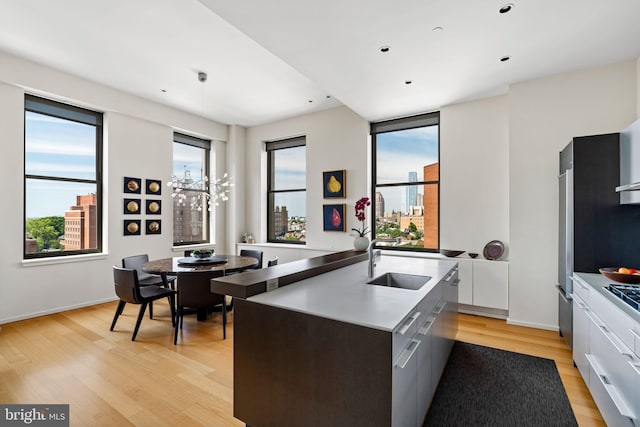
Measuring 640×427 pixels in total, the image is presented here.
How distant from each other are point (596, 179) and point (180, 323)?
14.0 ft

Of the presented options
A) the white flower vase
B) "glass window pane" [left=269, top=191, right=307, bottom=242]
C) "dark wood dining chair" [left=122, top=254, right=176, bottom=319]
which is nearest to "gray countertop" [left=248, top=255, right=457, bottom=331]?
the white flower vase

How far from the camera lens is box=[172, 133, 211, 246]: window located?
5.70m

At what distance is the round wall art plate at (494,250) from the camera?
155 inches

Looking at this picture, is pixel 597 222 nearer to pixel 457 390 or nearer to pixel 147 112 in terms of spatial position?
pixel 457 390

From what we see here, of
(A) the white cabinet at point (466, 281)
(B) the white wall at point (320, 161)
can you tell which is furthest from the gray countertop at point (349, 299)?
(B) the white wall at point (320, 161)

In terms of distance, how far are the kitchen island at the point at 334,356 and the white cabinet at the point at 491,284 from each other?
2.36 m

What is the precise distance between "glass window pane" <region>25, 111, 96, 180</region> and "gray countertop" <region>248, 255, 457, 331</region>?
432 centimetres

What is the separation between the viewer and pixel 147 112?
5031mm

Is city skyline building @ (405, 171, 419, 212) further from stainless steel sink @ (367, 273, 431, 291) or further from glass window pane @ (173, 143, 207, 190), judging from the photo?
glass window pane @ (173, 143, 207, 190)

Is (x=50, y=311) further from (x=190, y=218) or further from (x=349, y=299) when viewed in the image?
(x=349, y=299)

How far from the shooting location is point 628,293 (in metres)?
1.86

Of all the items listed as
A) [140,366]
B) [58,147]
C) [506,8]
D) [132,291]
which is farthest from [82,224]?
[506,8]

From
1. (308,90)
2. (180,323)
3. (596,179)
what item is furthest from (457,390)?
(308,90)

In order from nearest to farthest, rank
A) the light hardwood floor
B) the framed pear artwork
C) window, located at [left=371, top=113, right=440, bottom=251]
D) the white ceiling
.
→ the light hardwood floor < the white ceiling < window, located at [left=371, top=113, right=440, bottom=251] < the framed pear artwork
